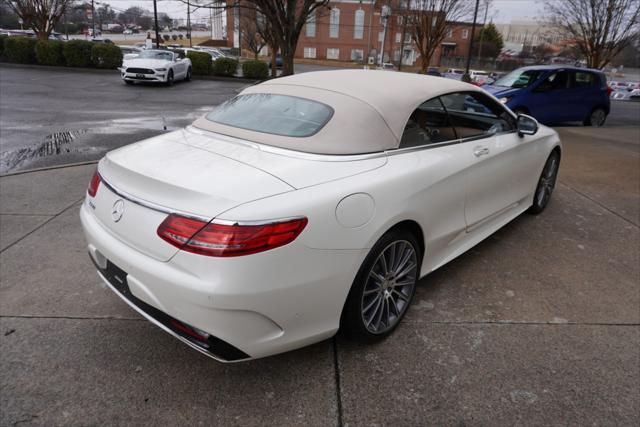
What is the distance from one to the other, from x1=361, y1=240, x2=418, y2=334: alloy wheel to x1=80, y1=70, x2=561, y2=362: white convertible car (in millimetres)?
10

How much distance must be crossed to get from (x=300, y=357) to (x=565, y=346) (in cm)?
159

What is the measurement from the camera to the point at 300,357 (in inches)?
105

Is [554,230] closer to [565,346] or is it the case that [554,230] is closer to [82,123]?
[565,346]

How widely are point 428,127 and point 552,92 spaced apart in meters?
10.1

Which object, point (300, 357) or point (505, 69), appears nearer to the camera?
point (300, 357)

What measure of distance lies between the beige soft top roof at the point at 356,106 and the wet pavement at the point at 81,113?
15.8 feet

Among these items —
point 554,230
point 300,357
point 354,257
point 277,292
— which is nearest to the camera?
point 277,292

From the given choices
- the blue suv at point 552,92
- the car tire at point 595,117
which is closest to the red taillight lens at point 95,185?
the blue suv at point 552,92

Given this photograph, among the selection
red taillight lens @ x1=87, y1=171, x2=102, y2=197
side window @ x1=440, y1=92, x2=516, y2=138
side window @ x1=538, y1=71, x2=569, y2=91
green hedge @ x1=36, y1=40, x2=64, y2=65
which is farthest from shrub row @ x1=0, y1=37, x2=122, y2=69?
red taillight lens @ x1=87, y1=171, x2=102, y2=197

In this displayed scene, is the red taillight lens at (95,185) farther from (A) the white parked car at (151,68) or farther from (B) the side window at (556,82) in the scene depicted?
(A) the white parked car at (151,68)

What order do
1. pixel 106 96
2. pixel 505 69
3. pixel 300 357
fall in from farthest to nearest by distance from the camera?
pixel 505 69 → pixel 106 96 → pixel 300 357

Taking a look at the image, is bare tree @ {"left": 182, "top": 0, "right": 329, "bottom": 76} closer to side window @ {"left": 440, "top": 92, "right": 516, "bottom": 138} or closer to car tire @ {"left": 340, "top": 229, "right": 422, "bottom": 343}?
side window @ {"left": 440, "top": 92, "right": 516, "bottom": 138}

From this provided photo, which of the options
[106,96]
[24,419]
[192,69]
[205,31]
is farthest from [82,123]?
[205,31]

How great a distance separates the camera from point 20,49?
24.9 meters
